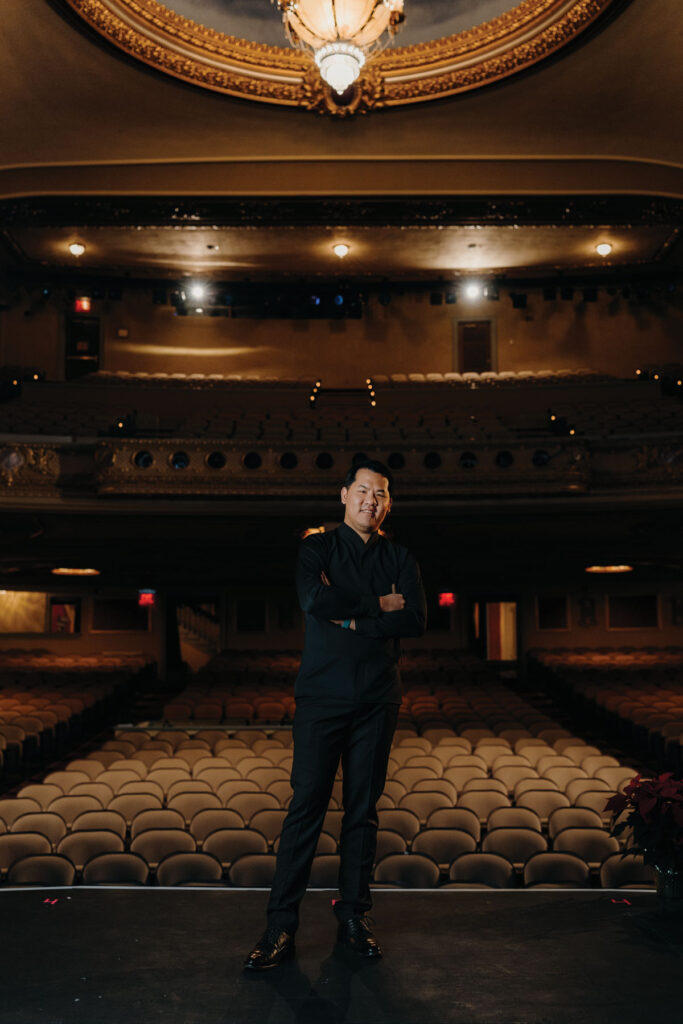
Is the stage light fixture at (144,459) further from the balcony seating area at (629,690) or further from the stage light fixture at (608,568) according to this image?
the stage light fixture at (608,568)

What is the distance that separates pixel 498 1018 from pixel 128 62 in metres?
9.65

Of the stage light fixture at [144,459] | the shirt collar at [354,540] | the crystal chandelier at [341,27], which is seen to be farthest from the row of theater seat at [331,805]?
the crystal chandelier at [341,27]

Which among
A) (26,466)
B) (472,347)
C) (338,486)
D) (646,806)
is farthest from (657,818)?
(472,347)

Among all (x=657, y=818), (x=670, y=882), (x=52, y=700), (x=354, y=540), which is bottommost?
(x=52, y=700)

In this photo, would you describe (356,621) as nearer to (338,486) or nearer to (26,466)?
(338,486)

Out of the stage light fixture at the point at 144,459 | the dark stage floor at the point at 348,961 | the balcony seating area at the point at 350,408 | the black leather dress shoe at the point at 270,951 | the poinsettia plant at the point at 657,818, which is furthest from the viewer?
the balcony seating area at the point at 350,408

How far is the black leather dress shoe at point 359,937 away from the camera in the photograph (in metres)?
1.77

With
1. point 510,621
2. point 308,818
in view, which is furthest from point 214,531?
point 308,818

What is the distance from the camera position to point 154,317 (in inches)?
603

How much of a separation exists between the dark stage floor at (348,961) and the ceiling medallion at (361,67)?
7686 millimetres

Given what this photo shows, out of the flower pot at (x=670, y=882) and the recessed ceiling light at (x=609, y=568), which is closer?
the flower pot at (x=670, y=882)

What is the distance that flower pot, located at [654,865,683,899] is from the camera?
2.25m

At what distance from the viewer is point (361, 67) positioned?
786 cm

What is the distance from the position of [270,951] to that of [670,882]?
1.22 metres
